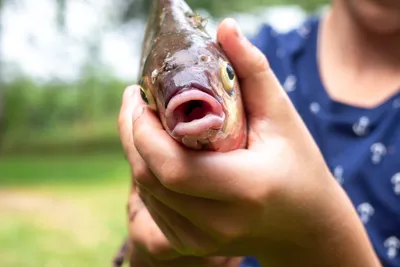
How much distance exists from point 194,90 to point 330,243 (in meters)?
0.46

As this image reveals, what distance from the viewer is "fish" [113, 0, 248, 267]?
0.84 metres

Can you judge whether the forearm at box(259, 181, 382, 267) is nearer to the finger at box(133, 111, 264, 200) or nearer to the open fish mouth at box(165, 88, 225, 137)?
the finger at box(133, 111, 264, 200)

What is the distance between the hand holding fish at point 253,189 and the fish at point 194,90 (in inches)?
1.0

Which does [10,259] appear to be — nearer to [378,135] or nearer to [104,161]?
[378,135]

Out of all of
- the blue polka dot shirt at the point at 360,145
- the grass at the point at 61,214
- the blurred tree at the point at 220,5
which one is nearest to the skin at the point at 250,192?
the blue polka dot shirt at the point at 360,145

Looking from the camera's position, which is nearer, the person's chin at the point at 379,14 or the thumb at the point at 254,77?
the thumb at the point at 254,77

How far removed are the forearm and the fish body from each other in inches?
8.8

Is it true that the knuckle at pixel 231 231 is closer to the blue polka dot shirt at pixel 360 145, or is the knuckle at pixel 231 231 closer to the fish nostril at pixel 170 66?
the fish nostril at pixel 170 66

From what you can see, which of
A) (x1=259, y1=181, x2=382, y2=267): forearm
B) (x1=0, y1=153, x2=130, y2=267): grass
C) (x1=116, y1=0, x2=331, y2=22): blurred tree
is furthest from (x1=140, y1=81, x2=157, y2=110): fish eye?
(x1=116, y1=0, x2=331, y2=22): blurred tree

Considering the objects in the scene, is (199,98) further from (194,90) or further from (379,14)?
(379,14)

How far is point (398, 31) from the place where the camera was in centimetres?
171

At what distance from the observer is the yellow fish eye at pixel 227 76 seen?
96 cm

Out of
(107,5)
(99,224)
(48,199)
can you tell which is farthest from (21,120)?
(99,224)

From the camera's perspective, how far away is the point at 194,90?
83cm
